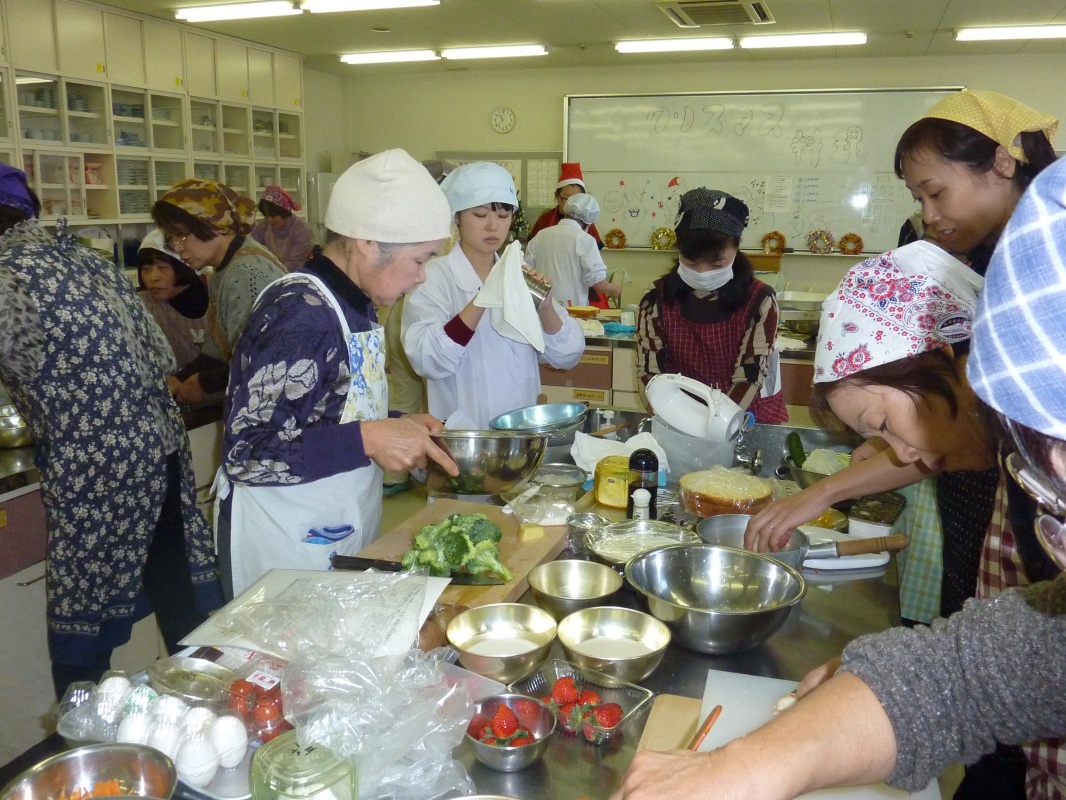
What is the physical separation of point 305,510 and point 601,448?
884 mm

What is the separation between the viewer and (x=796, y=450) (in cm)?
229

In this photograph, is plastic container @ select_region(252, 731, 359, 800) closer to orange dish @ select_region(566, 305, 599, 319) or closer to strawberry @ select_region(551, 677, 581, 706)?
strawberry @ select_region(551, 677, 581, 706)

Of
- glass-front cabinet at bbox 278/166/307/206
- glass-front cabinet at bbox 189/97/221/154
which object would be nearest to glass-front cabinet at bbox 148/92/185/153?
glass-front cabinet at bbox 189/97/221/154

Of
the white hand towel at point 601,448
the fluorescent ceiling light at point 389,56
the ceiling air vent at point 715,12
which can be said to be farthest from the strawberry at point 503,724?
the fluorescent ceiling light at point 389,56

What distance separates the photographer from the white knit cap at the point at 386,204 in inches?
71.0

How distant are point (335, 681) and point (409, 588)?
0.28 meters

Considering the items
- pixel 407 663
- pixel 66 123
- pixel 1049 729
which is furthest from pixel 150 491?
pixel 66 123

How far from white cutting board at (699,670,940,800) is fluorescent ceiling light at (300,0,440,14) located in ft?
17.8

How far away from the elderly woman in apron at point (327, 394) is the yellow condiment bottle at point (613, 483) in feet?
1.48

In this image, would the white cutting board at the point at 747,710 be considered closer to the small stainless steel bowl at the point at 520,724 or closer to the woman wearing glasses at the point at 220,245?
the small stainless steel bowl at the point at 520,724

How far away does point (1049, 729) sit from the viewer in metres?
0.92

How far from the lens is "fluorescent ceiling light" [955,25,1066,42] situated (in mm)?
6254

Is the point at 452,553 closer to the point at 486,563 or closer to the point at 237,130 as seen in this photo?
the point at 486,563

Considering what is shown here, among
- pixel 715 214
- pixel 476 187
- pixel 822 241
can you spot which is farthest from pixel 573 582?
pixel 822 241
